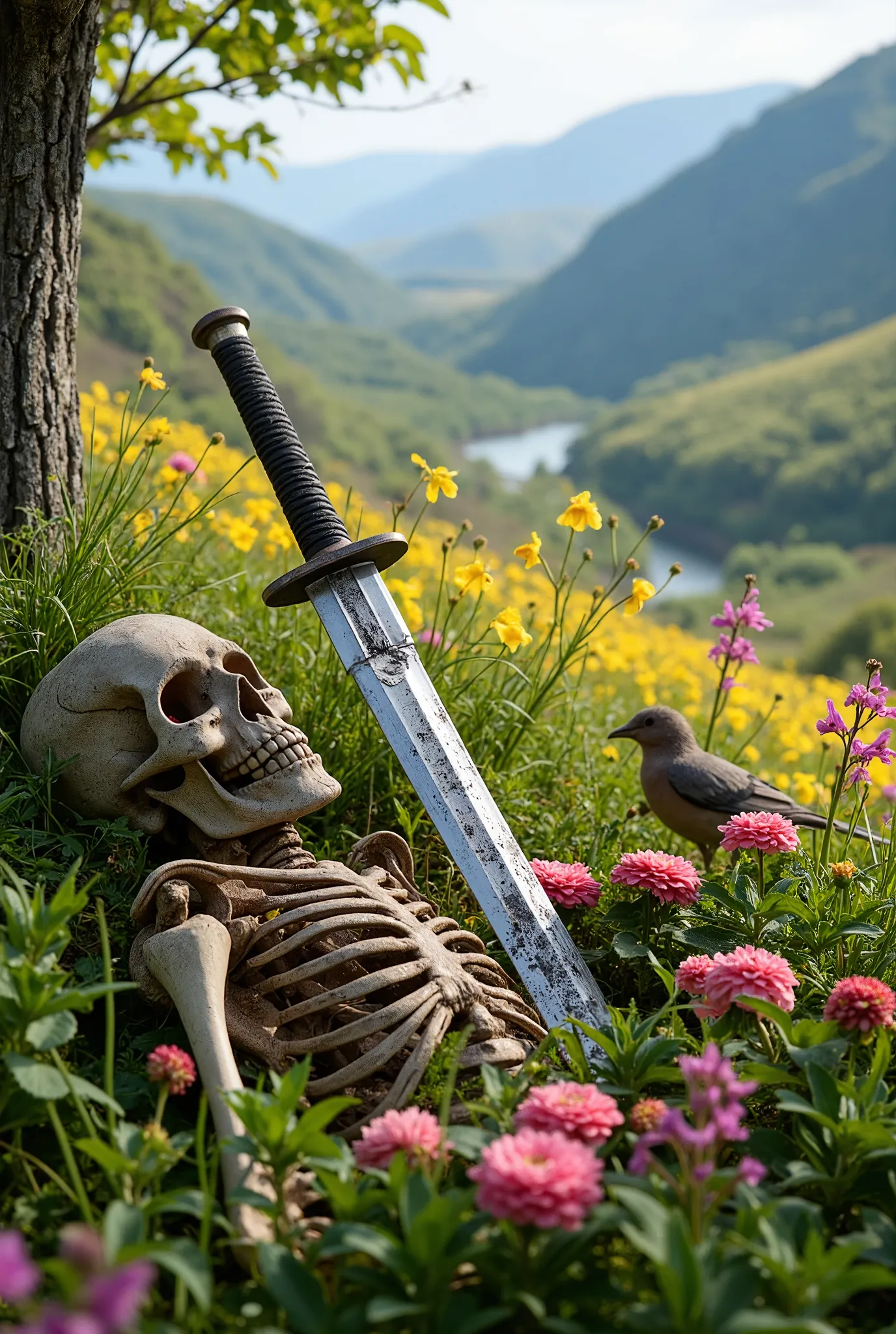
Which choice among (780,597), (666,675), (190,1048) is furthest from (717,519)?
(190,1048)

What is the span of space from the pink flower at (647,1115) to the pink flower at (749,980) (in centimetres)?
35

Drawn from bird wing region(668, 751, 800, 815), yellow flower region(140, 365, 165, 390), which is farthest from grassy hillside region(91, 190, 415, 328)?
bird wing region(668, 751, 800, 815)

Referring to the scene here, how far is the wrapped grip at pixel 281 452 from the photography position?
315 cm

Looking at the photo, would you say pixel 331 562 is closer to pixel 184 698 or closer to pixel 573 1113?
pixel 184 698

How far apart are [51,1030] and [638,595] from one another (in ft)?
7.83

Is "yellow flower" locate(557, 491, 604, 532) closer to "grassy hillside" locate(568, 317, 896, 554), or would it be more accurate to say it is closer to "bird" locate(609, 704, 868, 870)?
"bird" locate(609, 704, 868, 870)

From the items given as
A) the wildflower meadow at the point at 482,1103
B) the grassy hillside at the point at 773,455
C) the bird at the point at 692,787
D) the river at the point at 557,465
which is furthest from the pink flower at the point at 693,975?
the grassy hillside at the point at 773,455

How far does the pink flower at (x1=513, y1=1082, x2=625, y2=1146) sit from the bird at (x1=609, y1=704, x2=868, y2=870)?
1.64 metres

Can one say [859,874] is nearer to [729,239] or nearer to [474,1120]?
[474,1120]

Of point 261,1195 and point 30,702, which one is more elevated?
point 30,702

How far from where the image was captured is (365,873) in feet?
9.66

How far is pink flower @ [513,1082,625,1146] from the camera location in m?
1.92

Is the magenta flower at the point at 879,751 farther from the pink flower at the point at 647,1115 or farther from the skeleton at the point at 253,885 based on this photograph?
the pink flower at the point at 647,1115

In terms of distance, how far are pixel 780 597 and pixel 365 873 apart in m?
62.8
